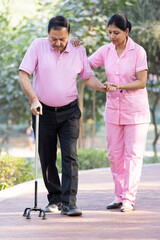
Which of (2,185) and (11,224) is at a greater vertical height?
(11,224)

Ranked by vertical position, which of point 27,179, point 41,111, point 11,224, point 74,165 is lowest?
point 27,179

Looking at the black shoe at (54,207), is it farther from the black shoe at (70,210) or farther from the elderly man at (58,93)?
the black shoe at (70,210)

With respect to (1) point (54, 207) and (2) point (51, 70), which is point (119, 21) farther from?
(1) point (54, 207)

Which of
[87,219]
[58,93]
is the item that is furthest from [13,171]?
[87,219]

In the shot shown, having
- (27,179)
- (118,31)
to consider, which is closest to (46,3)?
(27,179)

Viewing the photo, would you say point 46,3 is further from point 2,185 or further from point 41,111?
point 41,111

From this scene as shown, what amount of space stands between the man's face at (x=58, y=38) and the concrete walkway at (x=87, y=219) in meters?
1.68

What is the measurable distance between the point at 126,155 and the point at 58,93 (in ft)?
3.50

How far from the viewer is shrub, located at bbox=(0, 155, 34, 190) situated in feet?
28.5

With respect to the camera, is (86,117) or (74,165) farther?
(86,117)

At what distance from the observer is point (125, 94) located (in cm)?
638

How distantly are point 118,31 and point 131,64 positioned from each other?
1.24ft

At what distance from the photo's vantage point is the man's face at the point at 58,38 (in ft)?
18.9

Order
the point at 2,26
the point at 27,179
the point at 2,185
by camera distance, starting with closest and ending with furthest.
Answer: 1. the point at 2,185
2. the point at 27,179
3. the point at 2,26
